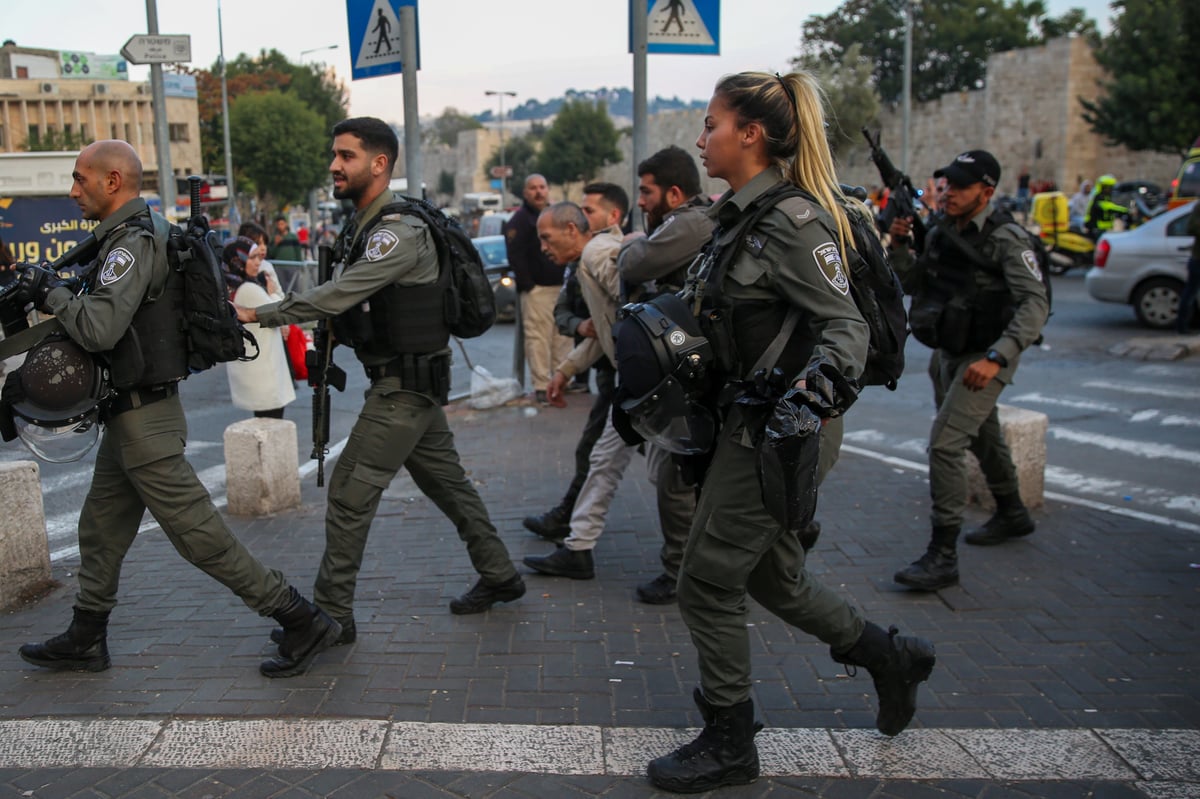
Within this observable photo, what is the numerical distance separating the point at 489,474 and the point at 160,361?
3565 millimetres

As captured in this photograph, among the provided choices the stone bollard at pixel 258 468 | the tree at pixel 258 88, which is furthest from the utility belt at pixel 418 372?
the tree at pixel 258 88

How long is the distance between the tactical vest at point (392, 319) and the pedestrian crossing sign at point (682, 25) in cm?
427

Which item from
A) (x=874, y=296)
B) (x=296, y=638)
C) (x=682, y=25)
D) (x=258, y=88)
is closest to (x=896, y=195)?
(x=874, y=296)

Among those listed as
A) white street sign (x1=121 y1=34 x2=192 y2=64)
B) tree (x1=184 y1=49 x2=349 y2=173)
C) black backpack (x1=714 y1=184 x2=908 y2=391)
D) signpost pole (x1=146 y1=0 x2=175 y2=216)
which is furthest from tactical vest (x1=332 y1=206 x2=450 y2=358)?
tree (x1=184 y1=49 x2=349 y2=173)

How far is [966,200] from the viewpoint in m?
5.13

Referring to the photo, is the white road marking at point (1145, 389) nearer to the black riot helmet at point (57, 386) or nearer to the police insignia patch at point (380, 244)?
the police insignia patch at point (380, 244)

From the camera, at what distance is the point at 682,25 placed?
779 cm

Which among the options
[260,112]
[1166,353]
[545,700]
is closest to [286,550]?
[545,700]

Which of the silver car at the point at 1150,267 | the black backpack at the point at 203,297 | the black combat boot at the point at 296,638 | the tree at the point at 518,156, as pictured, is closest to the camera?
the black backpack at the point at 203,297

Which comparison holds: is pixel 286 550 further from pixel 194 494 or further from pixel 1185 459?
pixel 1185 459

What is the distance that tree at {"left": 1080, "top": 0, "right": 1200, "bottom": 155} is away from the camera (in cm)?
2869

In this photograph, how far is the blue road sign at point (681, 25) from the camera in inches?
306

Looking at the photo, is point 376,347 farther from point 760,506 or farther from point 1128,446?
point 1128,446

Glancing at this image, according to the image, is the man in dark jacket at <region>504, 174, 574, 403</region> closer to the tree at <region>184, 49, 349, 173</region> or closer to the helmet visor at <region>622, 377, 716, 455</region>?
the helmet visor at <region>622, 377, 716, 455</region>
